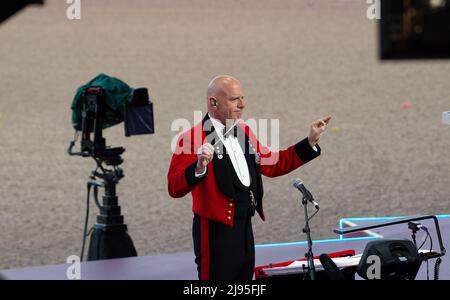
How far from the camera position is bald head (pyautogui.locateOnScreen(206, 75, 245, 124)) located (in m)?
5.22

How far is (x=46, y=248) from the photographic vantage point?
31.8 feet

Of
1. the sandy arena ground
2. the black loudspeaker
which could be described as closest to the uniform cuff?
the black loudspeaker

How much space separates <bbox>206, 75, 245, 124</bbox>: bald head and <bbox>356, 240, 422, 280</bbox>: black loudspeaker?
0.95 m

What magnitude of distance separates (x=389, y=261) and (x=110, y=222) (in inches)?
136

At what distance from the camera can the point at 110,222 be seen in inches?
313

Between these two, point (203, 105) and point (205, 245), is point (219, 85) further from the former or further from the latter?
point (203, 105)

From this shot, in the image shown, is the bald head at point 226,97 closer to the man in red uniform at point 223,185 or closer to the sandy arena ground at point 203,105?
the man in red uniform at point 223,185

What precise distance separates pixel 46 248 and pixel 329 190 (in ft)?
11.3

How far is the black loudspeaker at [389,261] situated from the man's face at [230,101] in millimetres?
943

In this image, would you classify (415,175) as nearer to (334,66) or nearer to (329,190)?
(329,190)

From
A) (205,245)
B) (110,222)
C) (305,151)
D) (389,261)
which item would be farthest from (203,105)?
(389,261)

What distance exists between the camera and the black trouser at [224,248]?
17.6ft

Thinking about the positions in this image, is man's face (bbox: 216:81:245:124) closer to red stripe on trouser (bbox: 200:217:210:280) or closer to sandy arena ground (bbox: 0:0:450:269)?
red stripe on trouser (bbox: 200:217:210:280)
